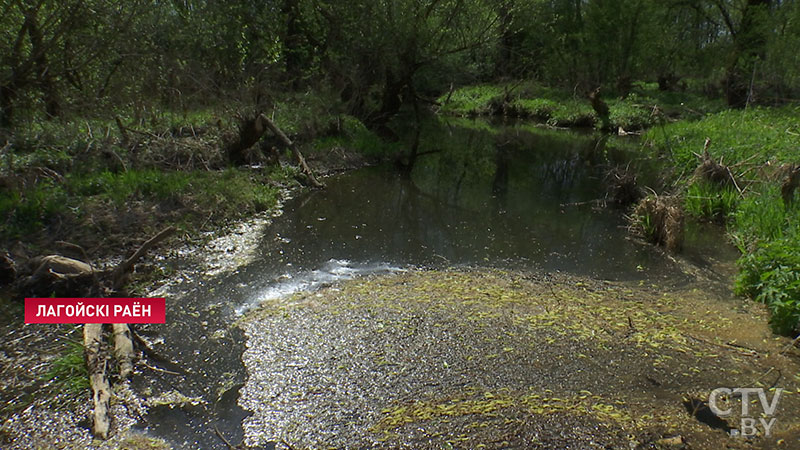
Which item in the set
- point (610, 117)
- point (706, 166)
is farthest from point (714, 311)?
point (610, 117)

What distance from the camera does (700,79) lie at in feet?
99.6

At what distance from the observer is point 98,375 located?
4121 millimetres

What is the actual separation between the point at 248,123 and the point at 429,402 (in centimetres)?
978

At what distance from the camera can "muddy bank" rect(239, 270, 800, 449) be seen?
12.4 feet

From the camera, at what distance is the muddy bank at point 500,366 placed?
3785 mm

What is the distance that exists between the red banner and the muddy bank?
111 centimetres

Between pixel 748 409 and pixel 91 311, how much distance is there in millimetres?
6169

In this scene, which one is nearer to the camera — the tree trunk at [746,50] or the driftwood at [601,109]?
the tree trunk at [746,50]

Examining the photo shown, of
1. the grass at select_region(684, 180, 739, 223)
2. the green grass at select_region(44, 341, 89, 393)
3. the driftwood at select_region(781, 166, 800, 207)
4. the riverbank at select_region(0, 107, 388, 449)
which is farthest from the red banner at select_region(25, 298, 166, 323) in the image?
the grass at select_region(684, 180, 739, 223)

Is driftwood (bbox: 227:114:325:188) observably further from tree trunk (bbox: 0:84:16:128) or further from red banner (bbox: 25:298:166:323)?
red banner (bbox: 25:298:166:323)

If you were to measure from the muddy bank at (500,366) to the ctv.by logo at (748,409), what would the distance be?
0.20ft

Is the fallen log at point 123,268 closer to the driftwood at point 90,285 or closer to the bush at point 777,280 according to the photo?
the driftwood at point 90,285

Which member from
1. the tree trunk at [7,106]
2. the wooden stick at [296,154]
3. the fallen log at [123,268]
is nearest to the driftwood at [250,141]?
the wooden stick at [296,154]

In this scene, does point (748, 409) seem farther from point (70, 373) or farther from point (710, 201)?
point (710, 201)
